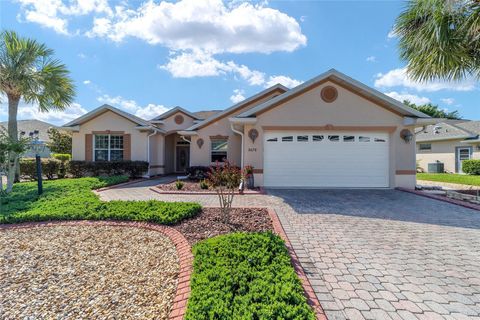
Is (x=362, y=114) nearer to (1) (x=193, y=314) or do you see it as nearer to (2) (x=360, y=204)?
(2) (x=360, y=204)

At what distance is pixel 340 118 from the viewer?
11414 millimetres

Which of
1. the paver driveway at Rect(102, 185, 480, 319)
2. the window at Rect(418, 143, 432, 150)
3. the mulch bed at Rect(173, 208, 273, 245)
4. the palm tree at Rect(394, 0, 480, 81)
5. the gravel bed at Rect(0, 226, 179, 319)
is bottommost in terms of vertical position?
the gravel bed at Rect(0, 226, 179, 319)

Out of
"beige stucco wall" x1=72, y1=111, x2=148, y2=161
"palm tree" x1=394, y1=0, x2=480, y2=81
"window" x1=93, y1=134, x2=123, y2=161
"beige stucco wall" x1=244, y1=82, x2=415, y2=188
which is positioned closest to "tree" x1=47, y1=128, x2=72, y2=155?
"beige stucco wall" x1=72, y1=111, x2=148, y2=161

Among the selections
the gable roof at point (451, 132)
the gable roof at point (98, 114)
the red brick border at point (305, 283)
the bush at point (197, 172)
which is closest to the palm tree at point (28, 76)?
the gable roof at point (98, 114)

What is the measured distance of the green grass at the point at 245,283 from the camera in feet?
8.04

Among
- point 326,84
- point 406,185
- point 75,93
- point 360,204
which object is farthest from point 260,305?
point 75,93

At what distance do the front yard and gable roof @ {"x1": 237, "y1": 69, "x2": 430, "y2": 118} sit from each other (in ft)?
20.8

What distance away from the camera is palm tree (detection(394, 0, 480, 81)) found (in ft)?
26.5

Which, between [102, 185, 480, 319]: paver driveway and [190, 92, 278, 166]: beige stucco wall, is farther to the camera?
[190, 92, 278, 166]: beige stucco wall

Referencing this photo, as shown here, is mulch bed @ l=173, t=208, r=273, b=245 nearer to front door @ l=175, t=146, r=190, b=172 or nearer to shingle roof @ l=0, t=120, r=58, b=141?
front door @ l=175, t=146, r=190, b=172

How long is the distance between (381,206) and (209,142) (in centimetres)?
1075

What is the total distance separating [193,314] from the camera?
2.45 m

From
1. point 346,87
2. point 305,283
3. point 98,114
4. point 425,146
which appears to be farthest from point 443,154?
point 98,114

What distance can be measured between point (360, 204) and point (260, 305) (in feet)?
23.4
